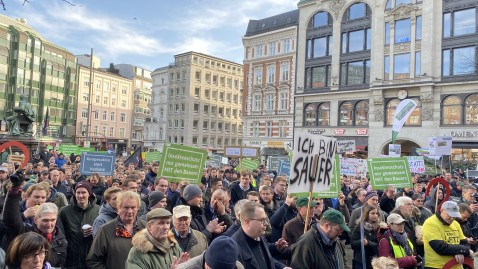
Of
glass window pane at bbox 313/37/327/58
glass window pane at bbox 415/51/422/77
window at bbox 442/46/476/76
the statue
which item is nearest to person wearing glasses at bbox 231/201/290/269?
the statue

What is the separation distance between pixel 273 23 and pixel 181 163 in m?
45.6

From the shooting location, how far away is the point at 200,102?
72.3 meters

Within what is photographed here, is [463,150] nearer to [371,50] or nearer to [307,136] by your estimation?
[371,50]

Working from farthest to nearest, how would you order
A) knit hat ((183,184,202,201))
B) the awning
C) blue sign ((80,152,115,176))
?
the awning → blue sign ((80,152,115,176)) → knit hat ((183,184,202,201))

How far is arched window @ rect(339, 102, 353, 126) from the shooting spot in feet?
134

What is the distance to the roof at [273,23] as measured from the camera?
163 ft

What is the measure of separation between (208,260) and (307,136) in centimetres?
309

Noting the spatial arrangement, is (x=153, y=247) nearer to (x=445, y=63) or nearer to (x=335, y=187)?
(x=335, y=187)

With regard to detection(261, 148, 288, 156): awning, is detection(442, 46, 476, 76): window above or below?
above

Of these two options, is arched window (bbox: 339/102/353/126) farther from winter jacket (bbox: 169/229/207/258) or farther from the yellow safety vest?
winter jacket (bbox: 169/229/207/258)

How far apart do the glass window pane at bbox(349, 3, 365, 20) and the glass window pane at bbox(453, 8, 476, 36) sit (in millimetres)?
8298

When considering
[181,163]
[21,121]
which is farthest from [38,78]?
[181,163]

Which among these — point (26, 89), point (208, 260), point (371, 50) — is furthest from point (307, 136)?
point (26, 89)

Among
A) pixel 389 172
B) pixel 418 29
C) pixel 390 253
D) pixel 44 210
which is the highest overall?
pixel 418 29
